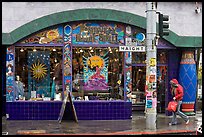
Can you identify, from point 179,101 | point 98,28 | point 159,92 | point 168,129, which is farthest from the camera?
point 159,92

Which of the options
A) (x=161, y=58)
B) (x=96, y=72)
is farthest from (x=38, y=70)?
(x=161, y=58)

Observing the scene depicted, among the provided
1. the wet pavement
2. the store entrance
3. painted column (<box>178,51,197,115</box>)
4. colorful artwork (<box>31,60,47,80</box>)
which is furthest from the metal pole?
colorful artwork (<box>31,60,47,80</box>)

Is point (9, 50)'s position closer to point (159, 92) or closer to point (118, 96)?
point (118, 96)

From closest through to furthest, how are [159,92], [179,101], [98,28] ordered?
[179,101] → [98,28] → [159,92]

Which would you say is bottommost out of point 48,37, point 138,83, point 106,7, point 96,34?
point 138,83

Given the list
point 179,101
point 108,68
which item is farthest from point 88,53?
point 179,101

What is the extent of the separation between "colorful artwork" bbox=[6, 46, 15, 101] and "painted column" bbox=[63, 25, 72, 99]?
6.34 ft

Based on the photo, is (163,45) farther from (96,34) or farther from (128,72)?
(96,34)

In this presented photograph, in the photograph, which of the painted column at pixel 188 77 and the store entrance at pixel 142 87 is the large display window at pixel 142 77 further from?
the painted column at pixel 188 77

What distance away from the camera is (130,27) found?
16.3 meters

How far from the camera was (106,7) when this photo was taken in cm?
1622

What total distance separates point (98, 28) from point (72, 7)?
4.08 ft

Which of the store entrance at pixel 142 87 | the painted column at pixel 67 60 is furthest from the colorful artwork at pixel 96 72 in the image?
the store entrance at pixel 142 87

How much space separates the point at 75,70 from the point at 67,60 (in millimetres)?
508
